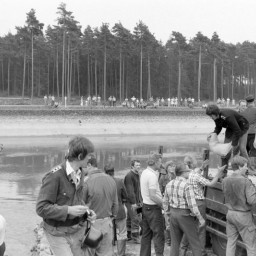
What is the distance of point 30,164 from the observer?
26328 millimetres

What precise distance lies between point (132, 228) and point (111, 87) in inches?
2943

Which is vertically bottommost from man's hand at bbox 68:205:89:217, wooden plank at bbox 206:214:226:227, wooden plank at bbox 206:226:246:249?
wooden plank at bbox 206:226:246:249

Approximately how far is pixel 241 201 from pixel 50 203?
9.86 ft

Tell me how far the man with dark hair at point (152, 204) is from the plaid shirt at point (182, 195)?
0.64 metres

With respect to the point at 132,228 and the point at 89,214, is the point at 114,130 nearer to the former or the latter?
the point at 132,228

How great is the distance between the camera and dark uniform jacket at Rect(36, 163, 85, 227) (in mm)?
4543

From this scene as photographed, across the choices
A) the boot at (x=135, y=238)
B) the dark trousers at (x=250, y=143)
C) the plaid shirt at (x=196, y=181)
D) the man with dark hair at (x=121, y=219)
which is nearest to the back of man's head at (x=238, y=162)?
the plaid shirt at (x=196, y=181)

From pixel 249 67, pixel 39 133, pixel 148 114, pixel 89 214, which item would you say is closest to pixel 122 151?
pixel 39 133

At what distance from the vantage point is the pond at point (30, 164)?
1192 cm

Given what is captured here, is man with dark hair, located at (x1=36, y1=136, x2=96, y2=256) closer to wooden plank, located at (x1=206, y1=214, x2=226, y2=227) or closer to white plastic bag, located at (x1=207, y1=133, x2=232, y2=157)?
wooden plank, located at (x1=206, y1=214, x2=226, y2=227)

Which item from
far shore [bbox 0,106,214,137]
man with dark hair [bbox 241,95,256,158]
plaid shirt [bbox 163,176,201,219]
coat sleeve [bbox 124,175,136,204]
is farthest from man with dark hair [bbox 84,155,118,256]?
far shore [bbox 0,106,214,137]

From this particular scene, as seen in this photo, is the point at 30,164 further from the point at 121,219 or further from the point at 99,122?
the point at 99,122

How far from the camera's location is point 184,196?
675 centimetres

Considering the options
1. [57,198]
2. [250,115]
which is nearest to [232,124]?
[250,115]
